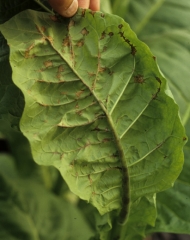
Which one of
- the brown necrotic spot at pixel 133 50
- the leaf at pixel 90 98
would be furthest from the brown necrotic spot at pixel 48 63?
the brown necrotic spot at pixel 133 50

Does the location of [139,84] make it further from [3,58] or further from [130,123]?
[3,58]

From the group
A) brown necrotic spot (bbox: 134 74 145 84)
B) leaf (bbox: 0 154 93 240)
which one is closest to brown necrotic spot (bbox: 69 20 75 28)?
brown necrotic spot (bbox: 134 74 145 84)

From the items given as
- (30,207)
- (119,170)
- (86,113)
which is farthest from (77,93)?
(30,207)

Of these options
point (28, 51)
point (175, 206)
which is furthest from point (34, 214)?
point (28, 51)

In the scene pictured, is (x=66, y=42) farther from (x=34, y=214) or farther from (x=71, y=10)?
(x=34, y=214)

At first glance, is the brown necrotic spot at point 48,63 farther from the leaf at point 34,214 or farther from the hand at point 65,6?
the leaf at point 34,214

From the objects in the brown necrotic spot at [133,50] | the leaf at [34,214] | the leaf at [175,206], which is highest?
the brown necrotic spot at [133,50]

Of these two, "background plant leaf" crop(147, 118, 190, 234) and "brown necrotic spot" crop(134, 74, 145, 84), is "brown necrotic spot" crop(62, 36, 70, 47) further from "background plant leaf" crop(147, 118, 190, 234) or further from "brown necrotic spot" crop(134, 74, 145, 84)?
"background plant leaf" crop(147, 118, 190, 234)
